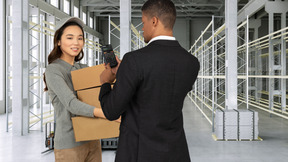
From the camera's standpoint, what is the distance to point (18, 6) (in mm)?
8305

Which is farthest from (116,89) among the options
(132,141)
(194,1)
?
(194,1)

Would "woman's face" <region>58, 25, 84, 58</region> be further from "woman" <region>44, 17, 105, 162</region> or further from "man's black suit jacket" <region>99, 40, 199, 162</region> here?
"man's black suit jacket" <region>99, 40, 199, 162</region>

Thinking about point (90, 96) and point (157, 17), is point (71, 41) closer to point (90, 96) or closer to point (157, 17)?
point (90, 96)

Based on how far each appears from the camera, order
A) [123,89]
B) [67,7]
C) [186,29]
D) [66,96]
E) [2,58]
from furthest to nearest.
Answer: [186,29] < [67,7] < [2,58] < [66,96] < [123,89]

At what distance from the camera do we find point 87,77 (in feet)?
5.79

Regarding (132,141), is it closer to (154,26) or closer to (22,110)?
(154,26)

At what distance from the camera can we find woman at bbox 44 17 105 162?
1.72 metres

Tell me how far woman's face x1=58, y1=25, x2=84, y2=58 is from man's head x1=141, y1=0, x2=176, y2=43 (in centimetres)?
55

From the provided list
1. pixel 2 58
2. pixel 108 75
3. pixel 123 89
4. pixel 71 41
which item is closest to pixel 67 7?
pixel 2 58

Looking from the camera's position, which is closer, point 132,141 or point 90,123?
point 132,141

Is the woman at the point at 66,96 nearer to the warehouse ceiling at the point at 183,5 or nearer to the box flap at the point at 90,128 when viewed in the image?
the box flap at the point at 90,128

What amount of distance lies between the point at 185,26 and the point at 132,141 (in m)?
26.7

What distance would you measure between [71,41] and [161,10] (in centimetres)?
68

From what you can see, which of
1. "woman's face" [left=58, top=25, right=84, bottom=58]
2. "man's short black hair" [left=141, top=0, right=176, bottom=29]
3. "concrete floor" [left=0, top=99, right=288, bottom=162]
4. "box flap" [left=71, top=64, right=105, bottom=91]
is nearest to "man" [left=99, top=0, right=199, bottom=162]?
"man's short black hair" [left=141, top=0, right=176, bottom=29]
